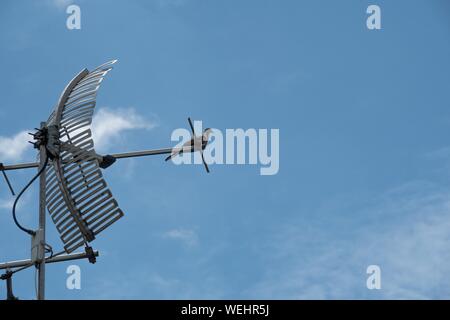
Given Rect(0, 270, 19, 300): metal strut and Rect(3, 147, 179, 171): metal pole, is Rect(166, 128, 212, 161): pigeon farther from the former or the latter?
Rect(0, 270, 19, 300): metal strut

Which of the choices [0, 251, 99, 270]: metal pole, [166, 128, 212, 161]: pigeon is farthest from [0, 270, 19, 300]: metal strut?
[166, 128, 212, 161]: pigeon

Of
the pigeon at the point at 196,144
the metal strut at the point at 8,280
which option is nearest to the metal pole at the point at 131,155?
the pigeon at the point at 196,144

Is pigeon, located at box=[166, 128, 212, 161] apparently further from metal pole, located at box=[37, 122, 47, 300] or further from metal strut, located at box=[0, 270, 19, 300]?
metal strut, located at box=[0, 270, 19, 300]

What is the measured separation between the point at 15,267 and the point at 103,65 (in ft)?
17.6

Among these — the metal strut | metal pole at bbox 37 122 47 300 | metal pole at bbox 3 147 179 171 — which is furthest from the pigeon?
the metal strut

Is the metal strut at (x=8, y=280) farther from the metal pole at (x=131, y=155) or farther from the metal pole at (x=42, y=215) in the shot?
the metal pole at (x=131, y=155)

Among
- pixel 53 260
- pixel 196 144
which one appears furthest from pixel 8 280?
pixel 196 144

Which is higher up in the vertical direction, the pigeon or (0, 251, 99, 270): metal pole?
the pigeon

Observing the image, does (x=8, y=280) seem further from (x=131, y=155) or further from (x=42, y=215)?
(x=131, y=155)

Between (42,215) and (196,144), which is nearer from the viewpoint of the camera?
(42,215)

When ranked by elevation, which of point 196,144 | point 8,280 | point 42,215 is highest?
point 196,144

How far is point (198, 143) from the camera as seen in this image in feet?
85.1

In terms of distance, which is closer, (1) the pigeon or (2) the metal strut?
(2) the metal strut
